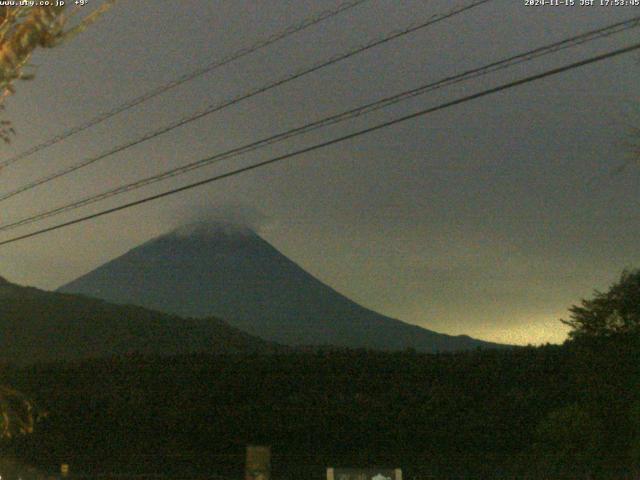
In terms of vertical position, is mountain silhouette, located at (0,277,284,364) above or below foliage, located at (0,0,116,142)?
above

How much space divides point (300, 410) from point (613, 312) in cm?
1883

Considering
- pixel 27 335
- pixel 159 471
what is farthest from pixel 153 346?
pixel 159 471

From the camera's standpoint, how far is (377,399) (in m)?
A: 38.0

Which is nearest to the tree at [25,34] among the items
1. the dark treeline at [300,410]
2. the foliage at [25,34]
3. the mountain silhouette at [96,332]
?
the foliage at [25,34]

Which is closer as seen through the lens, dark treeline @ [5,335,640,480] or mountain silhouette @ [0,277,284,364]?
dark treeline @ [5,335,640,480]

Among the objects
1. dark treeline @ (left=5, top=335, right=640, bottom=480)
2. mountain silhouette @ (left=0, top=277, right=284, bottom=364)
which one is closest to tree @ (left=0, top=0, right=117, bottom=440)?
dark treeline @ (left=5, top=335, right=640, bottom=480)

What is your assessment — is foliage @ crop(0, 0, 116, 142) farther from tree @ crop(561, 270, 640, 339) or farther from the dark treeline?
the dark treeline

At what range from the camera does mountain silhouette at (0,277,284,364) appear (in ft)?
234

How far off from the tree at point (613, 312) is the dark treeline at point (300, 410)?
26.0ft

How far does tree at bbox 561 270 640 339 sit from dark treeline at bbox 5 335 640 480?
26.0 feet

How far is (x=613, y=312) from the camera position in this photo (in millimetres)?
22172

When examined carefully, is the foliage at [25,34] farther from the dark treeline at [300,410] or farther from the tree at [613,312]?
the dark treeline at [300,410]

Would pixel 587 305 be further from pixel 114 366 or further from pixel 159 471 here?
pixel 114 366

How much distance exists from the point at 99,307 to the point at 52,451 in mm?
50060
